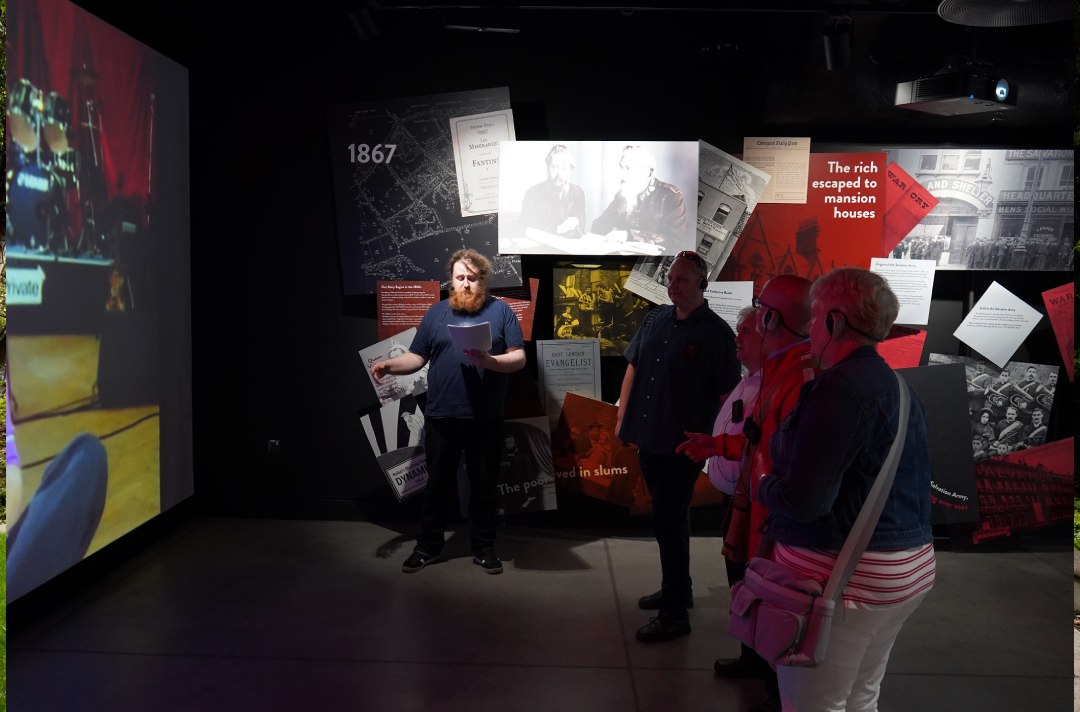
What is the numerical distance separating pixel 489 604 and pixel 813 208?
285cm

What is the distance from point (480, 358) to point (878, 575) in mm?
2471

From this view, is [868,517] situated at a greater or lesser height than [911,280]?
lesser

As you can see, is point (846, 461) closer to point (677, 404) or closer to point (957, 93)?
point (677, 404)

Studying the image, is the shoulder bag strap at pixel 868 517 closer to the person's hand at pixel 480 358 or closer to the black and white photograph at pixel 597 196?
the person's hand at pixel 480 358

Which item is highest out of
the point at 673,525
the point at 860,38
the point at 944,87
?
the point at 860,38

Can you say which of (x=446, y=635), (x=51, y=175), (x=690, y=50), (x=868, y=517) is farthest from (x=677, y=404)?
(x=51, y=175)

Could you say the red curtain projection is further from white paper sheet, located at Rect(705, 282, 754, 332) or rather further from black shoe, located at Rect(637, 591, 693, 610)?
white paper sheet, located at Rect(705, 282, 754, 332)

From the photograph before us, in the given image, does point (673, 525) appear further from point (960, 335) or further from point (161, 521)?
point (161, 521)

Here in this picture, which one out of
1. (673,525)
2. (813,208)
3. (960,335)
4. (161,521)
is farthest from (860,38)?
(161,521)

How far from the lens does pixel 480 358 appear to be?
13.6 feet

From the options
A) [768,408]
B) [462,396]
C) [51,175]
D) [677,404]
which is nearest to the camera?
[768,408]

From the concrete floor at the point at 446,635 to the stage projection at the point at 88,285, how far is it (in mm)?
429

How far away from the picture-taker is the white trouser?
1979mm

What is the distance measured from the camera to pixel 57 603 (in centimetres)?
384
